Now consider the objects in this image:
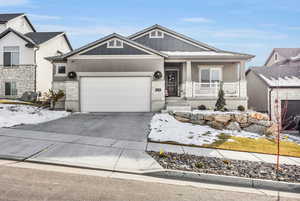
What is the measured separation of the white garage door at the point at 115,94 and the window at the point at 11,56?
11558 millimetres

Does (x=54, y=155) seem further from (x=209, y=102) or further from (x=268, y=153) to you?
(x=209, y=102)

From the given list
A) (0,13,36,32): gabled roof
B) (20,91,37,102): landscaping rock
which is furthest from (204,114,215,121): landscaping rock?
(0,13,36,32): gabled roof

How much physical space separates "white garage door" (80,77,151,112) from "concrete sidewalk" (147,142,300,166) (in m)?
7.23

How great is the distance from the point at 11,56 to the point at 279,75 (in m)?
26.5

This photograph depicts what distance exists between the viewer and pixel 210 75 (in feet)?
54.5

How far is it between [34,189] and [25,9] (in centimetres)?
2922

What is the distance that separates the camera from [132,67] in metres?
14.5

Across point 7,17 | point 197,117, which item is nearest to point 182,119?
point 197,117

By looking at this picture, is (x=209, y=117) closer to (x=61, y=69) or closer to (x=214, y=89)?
(x=214, y=89)

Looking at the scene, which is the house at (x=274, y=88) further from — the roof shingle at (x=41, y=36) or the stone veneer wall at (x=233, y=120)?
the roof shingle at (x=41, y=36)

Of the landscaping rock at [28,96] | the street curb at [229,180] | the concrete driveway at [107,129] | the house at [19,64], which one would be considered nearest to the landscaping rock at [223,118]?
the concrete driveway at [107,129]

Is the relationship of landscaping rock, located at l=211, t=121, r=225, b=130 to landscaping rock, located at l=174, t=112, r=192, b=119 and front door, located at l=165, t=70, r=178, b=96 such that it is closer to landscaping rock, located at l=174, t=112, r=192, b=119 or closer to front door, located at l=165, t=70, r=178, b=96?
landscaping rock, located at l=174, t=112, r=192, b=119

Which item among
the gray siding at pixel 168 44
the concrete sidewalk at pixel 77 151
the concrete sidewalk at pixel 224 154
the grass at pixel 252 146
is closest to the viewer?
the concrete sidewalk at pixel 77 151

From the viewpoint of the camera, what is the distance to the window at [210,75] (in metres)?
16.5
